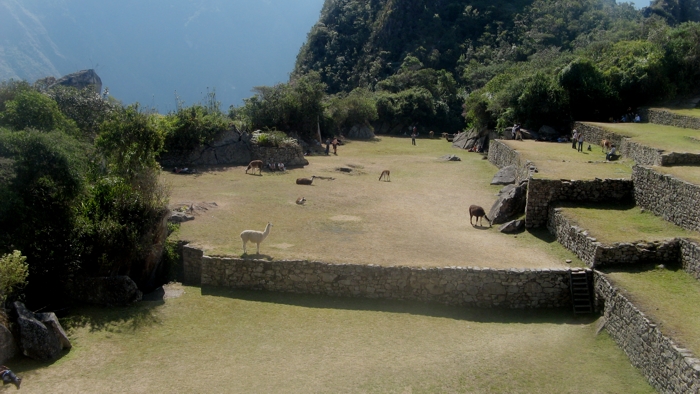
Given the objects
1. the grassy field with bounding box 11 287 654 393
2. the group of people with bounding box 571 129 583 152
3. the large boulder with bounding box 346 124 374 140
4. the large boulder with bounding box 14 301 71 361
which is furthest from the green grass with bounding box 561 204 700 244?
the large boulder with bounding box 346 124 374 140

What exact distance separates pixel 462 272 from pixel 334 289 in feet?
12.6

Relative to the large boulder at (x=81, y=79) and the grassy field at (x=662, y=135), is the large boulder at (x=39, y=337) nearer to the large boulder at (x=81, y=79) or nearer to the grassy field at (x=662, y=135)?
the grassy field at (x=662, y=135)

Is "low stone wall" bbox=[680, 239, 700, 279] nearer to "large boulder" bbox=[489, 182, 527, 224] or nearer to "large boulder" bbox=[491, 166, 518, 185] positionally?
"large boulder" bbox=[489, 182, 527, 224]

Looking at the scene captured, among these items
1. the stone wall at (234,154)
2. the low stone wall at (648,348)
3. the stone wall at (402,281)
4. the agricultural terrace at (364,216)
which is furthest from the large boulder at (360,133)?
the low stone wall at (648,348)

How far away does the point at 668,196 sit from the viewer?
1741cm

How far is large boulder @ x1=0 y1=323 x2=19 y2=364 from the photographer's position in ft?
38.3

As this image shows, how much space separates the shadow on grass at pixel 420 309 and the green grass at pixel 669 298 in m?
1.55

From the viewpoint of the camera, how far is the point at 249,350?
13117mm

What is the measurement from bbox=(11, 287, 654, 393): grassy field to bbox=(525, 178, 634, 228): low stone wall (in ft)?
17.6

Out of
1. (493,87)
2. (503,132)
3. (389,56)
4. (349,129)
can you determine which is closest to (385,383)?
(503,132)

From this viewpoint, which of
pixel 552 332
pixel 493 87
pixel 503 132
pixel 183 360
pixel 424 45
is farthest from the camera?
pixel 424 45

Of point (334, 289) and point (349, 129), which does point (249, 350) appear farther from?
point (349, 129)

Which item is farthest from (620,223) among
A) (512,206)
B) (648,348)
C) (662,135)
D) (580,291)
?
(662,135)

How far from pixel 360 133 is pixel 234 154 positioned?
1931 cm
